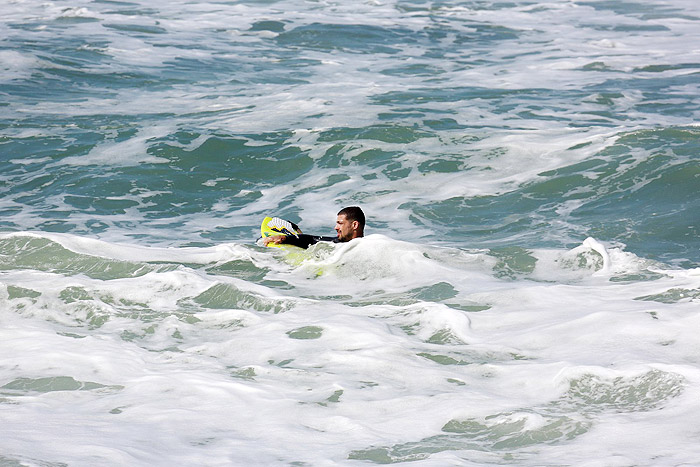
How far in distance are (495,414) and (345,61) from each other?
16.0m

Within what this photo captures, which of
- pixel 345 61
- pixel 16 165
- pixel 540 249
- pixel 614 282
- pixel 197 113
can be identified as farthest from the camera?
pixel 345 61

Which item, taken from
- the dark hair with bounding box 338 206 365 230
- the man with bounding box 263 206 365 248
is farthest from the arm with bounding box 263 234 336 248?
the dark hair with bounding box 338 206 365 230

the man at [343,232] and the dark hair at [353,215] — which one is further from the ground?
the dark hair at [353,215]

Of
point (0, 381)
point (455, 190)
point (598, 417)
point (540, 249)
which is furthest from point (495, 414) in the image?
point (455, 190)

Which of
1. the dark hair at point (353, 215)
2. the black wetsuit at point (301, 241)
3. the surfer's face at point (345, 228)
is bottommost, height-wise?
the black wetsuit at point (301, 241)

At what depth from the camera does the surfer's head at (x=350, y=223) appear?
27.5 ft

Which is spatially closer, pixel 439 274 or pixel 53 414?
pixel 53 414

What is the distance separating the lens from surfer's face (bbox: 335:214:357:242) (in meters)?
8.39

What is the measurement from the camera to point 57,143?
524 inches

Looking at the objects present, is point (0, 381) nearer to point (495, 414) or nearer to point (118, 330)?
point (118, 330)

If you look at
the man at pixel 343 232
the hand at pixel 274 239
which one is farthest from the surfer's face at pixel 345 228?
the hand at pixel 274 239

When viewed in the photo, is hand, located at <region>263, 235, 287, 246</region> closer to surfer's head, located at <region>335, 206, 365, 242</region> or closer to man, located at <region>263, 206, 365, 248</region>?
man, located at <region>263, 206, 365, 248</region>

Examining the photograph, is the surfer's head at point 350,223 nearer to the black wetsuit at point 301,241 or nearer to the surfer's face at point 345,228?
the surfer's face at point 345,228

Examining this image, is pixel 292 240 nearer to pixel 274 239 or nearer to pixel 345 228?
pixel 274 239
